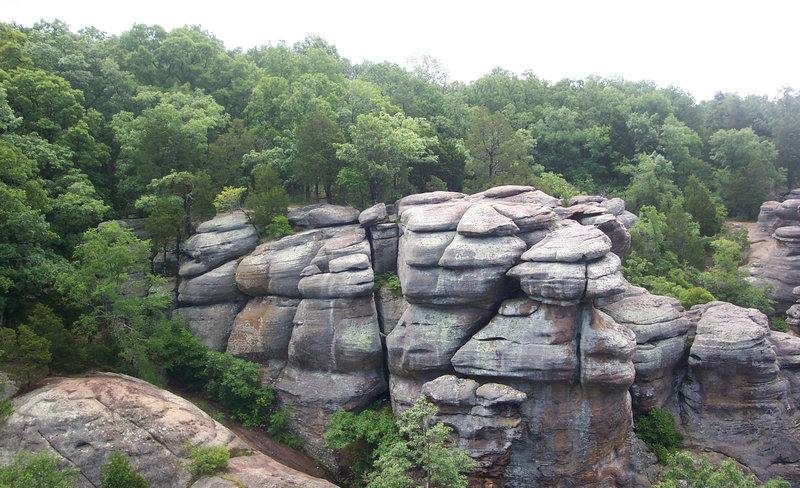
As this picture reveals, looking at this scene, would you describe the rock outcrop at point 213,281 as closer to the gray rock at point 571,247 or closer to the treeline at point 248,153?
the treeline at point 248,153

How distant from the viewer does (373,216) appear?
2833cm

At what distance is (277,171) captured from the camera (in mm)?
32875

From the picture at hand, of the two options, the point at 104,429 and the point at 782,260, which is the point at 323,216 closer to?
the point at 104,429

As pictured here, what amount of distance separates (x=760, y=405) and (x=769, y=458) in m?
2.54

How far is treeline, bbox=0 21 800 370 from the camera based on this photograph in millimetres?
24172

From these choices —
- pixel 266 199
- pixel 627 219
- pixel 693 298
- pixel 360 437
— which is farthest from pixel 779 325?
pixel 266 199

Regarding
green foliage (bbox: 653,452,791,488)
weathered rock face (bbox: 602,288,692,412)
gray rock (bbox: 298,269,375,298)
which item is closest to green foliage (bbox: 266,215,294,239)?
gray rock (bbox: 298,269,375,298)

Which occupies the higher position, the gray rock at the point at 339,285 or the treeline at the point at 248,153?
the treeline at the point at 248,153

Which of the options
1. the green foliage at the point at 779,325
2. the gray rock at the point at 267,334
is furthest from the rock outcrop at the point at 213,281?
the green foliage at the point at 779,325

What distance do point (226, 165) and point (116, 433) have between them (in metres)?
18.9

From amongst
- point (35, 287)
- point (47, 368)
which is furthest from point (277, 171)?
point (47, 368)

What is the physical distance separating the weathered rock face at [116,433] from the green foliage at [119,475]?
71 cm

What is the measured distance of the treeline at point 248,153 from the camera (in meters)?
24.2

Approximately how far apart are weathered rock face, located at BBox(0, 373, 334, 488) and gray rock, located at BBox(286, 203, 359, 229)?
41.6 ft
